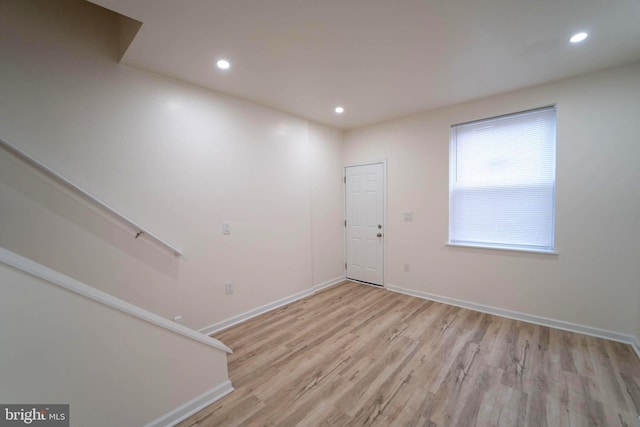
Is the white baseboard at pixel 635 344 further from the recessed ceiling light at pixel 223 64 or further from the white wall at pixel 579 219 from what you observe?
the recessed ceiling light at pixel 223 64

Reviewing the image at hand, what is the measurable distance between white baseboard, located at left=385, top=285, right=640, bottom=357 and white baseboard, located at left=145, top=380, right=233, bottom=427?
294 centimetres

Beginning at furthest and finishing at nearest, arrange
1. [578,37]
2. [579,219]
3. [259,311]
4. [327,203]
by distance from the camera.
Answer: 1. [327,203]
2. [259,311]
3. [579,219]
4. [578,37]

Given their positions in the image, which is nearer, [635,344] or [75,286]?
[75,286]

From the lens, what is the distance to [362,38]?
1962 millimetres

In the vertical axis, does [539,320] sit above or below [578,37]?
below

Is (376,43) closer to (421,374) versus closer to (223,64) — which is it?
(223,64)

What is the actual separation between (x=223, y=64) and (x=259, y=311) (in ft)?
9.45

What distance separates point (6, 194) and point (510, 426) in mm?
3817

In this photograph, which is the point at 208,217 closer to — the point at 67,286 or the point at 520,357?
the point at 67,286

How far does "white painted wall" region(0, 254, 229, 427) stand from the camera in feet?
3.62

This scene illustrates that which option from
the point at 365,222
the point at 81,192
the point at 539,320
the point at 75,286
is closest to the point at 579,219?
the point at 539,320

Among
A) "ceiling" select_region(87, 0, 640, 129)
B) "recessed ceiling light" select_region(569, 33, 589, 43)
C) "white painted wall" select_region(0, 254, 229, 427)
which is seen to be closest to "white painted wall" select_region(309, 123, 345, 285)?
"ceiling" select_region(87, 0, 640, 129)

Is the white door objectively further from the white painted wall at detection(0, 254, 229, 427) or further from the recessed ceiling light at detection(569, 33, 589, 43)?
the white painted wall at detection(0, 254, 229, 427)

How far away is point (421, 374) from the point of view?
2.09 metres
